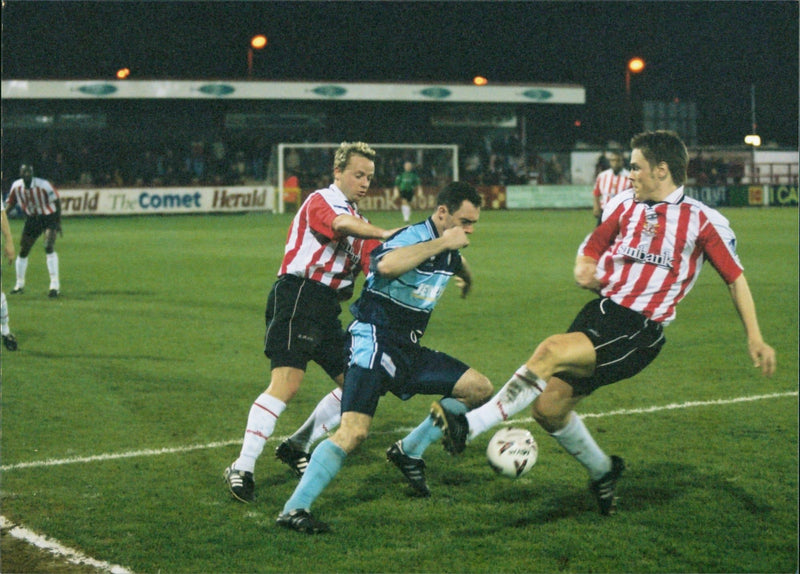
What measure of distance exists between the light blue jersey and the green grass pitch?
107 cm

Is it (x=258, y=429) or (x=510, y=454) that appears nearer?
(x=510, y=454)

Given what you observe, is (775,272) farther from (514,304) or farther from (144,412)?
(144,412)

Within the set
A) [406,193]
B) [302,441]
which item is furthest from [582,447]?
[406,193]

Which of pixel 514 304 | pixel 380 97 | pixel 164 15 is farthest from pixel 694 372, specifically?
pixel 164 15

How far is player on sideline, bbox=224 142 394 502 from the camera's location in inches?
228

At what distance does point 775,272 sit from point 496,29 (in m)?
39.8

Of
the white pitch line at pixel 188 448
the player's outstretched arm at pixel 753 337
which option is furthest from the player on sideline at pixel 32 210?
the player's outstretched arm at pixel 753 337

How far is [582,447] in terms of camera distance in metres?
5.57

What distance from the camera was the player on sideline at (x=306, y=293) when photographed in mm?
5793

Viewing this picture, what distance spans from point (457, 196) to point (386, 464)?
2.15 m

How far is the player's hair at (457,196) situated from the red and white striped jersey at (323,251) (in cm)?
68

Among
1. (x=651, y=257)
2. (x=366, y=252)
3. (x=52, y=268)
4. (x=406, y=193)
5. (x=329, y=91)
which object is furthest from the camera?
(x=329, y=91)

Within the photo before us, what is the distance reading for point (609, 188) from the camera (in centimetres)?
1938

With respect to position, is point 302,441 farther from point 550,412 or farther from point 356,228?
point 550,412
